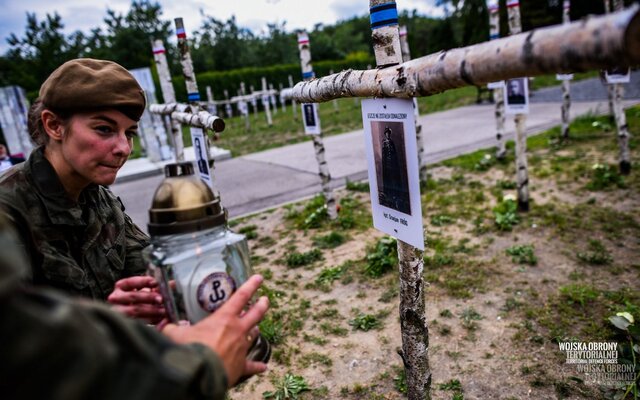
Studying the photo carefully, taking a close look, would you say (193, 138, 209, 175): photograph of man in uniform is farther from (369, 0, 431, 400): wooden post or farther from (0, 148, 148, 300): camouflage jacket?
(369, 0, 431, 400): wooden post

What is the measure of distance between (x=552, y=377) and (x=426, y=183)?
4552mm

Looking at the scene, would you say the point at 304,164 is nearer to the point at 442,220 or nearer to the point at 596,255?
the point at 442,220

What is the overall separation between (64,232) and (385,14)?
1634 millimetres

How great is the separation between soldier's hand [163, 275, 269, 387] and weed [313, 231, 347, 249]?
4188mm

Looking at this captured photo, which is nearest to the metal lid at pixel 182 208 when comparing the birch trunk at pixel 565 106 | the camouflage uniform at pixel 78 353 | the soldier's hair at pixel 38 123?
the camouflage uniform at pixel 78 353

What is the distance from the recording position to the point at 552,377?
105 inches

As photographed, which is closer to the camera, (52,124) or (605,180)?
(52,124)

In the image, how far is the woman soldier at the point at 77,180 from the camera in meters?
1.41

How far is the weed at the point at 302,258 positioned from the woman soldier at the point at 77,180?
313 cm

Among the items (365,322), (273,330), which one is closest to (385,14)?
(365,322)

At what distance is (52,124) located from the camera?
1.56m

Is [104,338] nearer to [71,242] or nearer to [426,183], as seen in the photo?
[71,242]

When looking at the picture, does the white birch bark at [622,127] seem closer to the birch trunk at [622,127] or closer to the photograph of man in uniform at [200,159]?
the birch trunk at [622,127]

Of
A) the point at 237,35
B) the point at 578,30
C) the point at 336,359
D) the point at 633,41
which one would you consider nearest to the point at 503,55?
the point at 578,30
